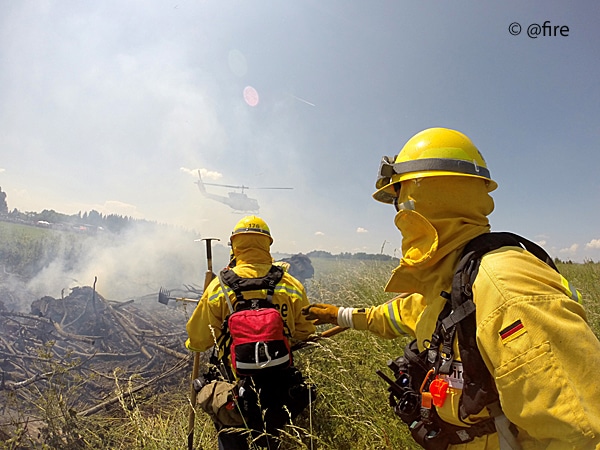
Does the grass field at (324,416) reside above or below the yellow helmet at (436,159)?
below

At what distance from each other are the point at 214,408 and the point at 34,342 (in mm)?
6476

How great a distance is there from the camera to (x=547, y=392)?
3.25 ft

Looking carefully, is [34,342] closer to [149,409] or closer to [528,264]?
[149,409]

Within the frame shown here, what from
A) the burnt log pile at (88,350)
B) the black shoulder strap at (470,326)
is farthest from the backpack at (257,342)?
the burnt log pile at (88,350)

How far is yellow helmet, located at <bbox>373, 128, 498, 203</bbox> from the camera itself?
5.20 ft

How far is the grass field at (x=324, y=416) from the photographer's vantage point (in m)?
2.53

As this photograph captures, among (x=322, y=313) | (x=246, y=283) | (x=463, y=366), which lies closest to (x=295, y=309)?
(x=322, y=313)

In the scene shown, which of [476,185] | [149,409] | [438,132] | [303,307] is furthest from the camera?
[149,409]

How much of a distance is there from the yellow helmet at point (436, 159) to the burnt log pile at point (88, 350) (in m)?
3.76

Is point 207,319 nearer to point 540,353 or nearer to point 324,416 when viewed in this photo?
point 324,416

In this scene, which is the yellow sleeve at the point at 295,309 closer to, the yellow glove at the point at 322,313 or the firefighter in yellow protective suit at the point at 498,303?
the yellow glove at the point at 322,313

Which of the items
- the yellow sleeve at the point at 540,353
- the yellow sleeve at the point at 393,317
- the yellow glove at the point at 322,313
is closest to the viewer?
the yellow sleeve at the point at 540,353

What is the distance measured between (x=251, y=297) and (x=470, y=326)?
2.32 meters

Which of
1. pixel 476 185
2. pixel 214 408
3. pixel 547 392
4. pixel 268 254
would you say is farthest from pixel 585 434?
pixel 268 254
